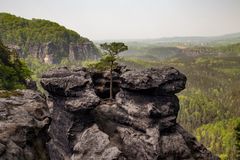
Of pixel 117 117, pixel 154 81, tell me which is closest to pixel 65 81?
pixel 117 117

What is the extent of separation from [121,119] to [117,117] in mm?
755

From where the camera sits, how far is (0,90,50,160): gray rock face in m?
30.7

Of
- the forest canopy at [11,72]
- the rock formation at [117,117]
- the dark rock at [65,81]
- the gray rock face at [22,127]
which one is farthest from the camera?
the forest canopy at [11,72]

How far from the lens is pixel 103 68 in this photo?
55344 millimetres

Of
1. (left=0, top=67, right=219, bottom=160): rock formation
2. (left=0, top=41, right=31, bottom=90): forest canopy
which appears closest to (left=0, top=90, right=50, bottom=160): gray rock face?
(left=0, top=67, right=219, bottom=160): rock formation

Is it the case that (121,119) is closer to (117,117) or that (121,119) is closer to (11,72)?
(117,117)

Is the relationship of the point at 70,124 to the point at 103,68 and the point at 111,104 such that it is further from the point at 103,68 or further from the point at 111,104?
the point at 103,68

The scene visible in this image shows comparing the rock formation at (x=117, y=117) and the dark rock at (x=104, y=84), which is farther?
the dark rock at (x=104, y=84)

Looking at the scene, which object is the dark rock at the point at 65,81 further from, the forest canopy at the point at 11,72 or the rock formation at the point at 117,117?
the forest canopy at the point at 11,72

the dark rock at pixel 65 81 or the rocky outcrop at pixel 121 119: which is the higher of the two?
the dark rock at pixel 65 81

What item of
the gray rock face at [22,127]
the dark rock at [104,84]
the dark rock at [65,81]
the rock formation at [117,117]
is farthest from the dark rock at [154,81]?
the gray rock face at [22,127]

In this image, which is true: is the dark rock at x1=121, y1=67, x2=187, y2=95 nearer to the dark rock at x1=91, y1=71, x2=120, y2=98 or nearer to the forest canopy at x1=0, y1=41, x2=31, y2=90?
the dark rock at x1=91, y1=71, x2=120, y2=98

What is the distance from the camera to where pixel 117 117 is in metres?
46.6

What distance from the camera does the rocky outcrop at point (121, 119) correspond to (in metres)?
42.9
